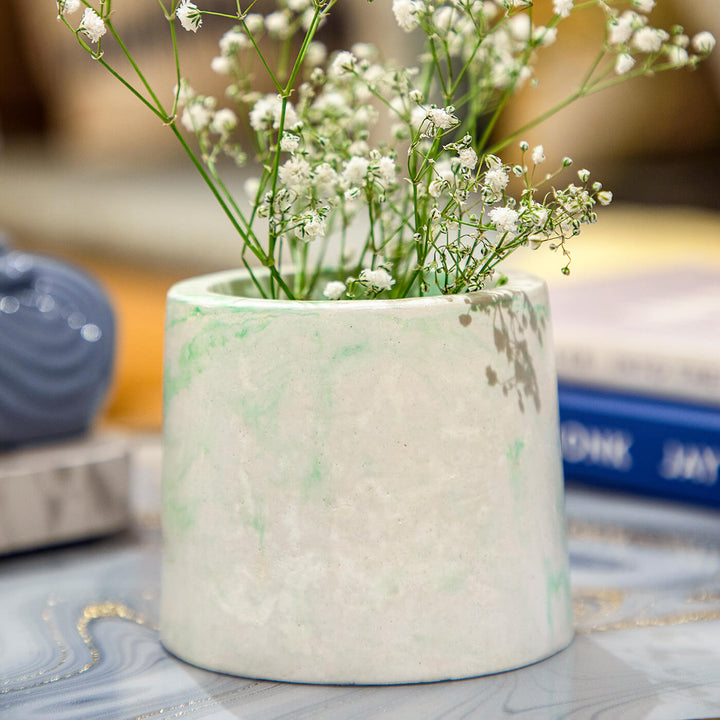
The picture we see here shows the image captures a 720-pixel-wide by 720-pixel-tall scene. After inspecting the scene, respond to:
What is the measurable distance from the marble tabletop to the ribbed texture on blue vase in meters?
0.08

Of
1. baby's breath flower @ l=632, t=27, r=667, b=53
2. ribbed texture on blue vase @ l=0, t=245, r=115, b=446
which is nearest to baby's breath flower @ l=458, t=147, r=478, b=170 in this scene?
baby's breath flower @ l=632, t=27, r=667, b=53

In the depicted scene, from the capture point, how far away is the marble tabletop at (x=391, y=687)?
1.40 ft

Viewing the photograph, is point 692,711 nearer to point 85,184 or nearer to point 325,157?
point 325,157

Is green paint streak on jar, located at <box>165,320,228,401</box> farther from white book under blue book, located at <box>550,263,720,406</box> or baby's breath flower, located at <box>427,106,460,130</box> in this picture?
white book under blue book, located at <box>550,263,720,406</box>

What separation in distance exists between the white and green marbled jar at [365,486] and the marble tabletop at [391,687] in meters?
0.02

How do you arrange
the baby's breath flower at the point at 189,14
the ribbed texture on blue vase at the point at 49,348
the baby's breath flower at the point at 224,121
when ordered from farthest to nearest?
the ribbed texture on blue vase at the point at 49,348 < the baby's breath flower at the point at 224,121 < the baby's breath flower at the point at 189,14

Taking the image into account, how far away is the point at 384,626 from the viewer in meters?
0.44

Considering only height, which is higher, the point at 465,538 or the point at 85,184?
the point at 85,184

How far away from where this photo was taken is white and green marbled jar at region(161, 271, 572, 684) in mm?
429

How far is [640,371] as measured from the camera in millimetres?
710

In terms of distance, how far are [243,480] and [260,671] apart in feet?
0.26

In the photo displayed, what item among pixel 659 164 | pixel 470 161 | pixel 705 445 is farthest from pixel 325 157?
pixel 659 164

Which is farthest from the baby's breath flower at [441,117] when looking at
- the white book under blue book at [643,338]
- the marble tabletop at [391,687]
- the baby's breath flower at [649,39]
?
the white book under blue book at [643,338]

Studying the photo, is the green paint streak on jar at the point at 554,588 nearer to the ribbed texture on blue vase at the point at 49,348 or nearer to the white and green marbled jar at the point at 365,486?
the white and green marbled jar at the point at 365,486
